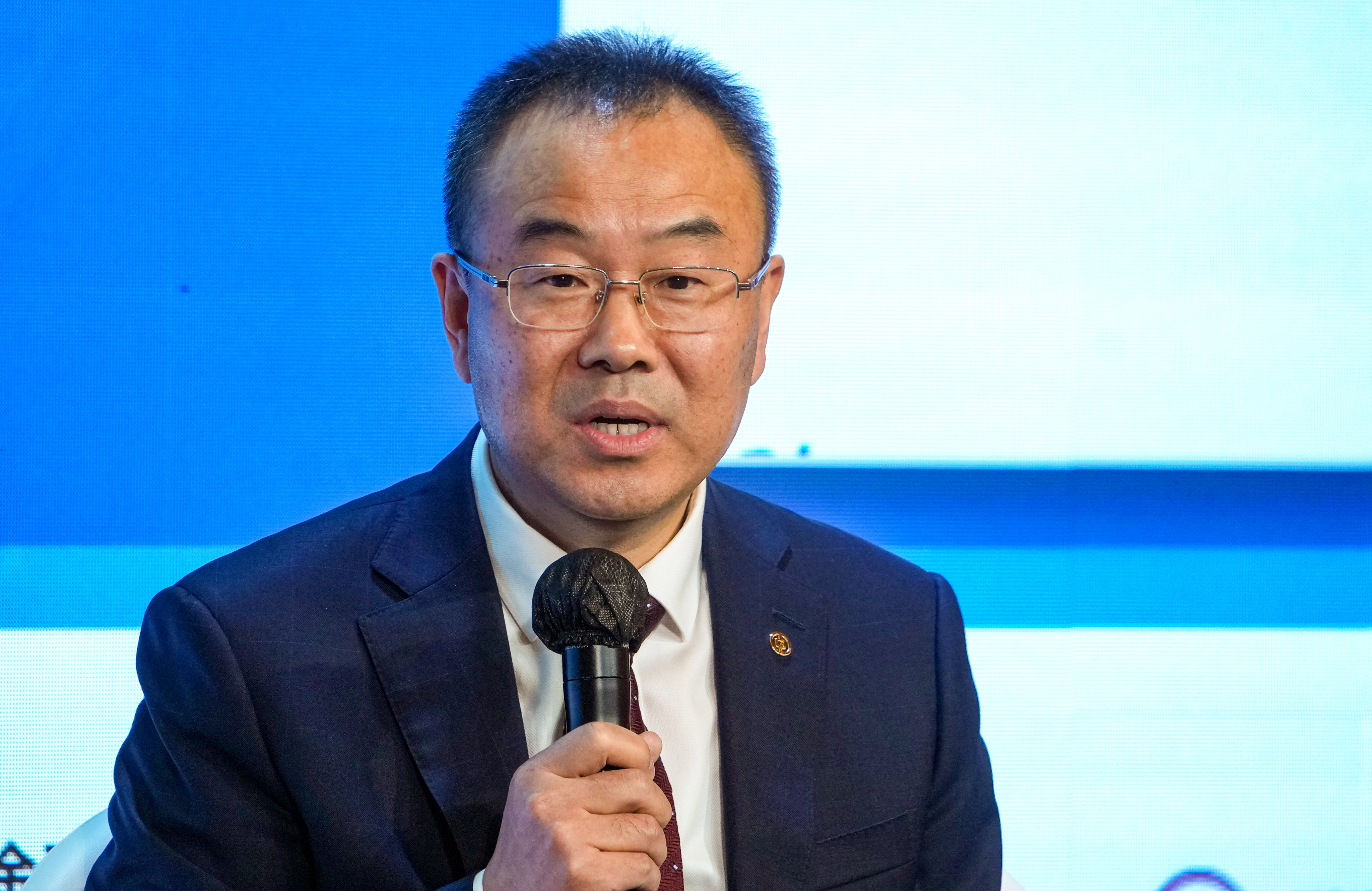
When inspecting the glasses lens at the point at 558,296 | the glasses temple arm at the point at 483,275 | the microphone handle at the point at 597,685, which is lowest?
the microphone handle at the point at 597,685

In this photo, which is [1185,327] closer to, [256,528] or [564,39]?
[564,39]

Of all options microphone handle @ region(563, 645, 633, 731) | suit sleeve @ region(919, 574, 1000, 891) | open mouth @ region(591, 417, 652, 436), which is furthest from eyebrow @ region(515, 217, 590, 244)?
suit sleeve @ region(919, 574, 1000, 891)

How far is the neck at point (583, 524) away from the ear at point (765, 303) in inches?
9.0

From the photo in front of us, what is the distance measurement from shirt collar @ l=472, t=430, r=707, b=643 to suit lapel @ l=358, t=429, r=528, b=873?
0.03 metres

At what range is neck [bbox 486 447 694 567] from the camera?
1641mm

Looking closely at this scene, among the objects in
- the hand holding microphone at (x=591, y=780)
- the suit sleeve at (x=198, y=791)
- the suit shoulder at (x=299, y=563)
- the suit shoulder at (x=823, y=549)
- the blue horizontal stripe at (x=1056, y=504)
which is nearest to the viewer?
the hand holding microphone at (x=591, y=780)

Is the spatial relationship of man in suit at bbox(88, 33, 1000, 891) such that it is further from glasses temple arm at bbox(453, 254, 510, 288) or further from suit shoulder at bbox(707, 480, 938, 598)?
suit shoulder at bbox(707, 480, 938, 598)

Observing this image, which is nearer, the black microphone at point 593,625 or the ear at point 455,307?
the black microphone at point 593,625

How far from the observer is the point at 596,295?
1.53 m

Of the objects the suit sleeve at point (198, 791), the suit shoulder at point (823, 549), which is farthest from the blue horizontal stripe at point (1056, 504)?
the suit sleeve at point (198, 791)

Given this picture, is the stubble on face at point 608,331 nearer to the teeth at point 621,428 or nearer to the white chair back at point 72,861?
the teeth at point 621,428

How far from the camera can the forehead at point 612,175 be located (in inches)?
60.2

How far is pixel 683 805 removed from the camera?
1.66 m

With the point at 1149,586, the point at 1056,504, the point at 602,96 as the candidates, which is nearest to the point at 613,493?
the point at 602,96
